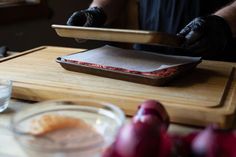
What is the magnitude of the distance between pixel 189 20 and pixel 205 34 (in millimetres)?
321

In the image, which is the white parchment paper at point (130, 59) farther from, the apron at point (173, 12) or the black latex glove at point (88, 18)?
the apron at point (173, 12)

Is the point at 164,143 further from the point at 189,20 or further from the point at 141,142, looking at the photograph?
the point at 189,20

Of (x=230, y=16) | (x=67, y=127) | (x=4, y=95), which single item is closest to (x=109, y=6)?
(x=230, y=16)

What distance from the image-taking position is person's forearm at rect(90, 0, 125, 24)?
1135 mm

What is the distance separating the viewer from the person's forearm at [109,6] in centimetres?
113

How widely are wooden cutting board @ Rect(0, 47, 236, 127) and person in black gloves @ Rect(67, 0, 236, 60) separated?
0.22ft

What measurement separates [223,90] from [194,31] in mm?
159

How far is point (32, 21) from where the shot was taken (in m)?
1.66

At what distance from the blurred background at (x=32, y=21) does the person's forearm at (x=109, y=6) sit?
1.57 feet

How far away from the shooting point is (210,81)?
70cm

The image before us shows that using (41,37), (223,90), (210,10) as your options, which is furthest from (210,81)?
(41,37)

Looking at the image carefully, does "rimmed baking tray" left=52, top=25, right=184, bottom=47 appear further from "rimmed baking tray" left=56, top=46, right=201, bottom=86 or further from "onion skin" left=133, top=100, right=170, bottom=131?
"onion skin" left=133, top=100, right=170, bottom=131

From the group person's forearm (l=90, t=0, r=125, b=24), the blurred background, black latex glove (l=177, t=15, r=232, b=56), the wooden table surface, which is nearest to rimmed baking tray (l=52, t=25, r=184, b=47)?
black latex glove (l=177, t=15, r=232, b=56)

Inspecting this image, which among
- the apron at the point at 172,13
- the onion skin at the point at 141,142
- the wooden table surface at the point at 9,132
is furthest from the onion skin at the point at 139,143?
the apron at the point at 172,13
